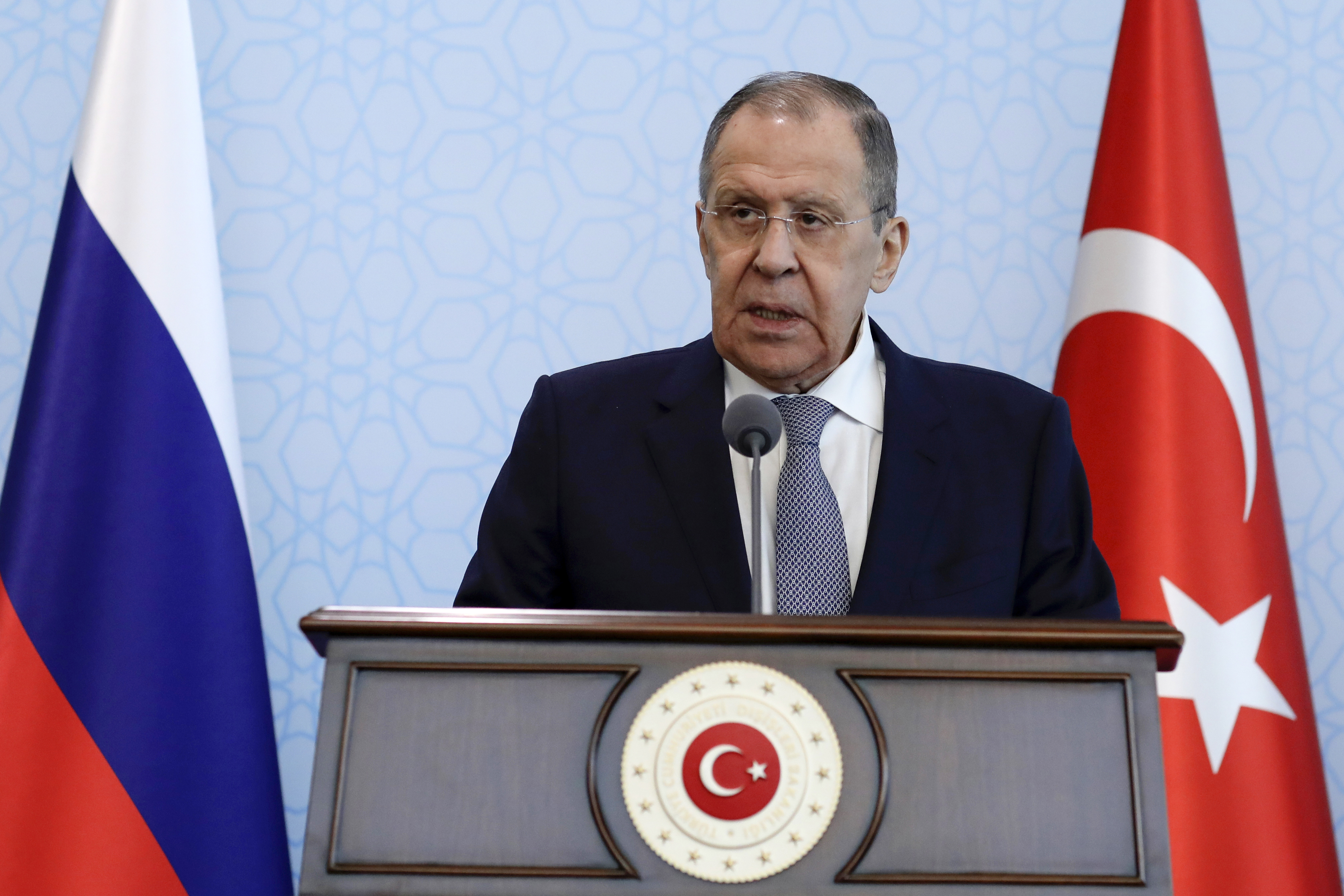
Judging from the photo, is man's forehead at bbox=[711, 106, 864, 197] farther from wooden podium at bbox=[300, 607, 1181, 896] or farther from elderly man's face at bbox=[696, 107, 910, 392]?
wooden podium at bbox=[300, 607, 1181, 896]

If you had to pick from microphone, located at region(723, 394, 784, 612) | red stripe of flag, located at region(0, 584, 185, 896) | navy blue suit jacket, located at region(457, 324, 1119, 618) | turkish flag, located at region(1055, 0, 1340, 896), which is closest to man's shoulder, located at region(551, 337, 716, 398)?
navy blue suit jacket, located at region(457, 324, 1119, 618)

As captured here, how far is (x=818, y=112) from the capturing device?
1564 millimetres

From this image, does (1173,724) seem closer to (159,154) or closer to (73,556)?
A: (73,556)

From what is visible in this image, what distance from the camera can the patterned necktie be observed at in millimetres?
1358

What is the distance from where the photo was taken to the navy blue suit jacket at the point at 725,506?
1.43m

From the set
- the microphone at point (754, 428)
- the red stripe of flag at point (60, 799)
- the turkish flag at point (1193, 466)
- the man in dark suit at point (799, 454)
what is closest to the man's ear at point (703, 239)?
the man in dark suit at point (799, 454)

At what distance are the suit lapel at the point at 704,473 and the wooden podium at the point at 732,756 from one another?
461 millimetres

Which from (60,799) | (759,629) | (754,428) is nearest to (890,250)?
(754,428)

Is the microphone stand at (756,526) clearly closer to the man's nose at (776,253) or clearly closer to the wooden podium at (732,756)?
the wooden podium at (732,756)

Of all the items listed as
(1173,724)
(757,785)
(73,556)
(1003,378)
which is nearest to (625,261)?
(1003,378)

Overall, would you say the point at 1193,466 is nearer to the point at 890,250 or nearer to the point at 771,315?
the point at 890,250

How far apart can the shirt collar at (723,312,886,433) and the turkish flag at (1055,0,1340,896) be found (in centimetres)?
69

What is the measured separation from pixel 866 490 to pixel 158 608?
1.21 meters

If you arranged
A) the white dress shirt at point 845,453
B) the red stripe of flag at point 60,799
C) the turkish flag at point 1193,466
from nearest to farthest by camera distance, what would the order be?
the white dress shirt at point 845,453
the red stripe of flag at point 60,799
the turkish flag at point 1193,466
